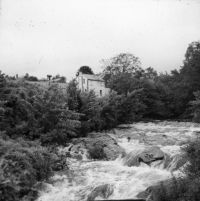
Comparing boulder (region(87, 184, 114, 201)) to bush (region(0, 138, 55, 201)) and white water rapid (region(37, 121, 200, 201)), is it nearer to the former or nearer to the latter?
white water rapid (region(37, 121, 200, 201))

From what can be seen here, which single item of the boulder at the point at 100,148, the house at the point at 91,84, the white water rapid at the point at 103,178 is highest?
the house at the point at 91,84

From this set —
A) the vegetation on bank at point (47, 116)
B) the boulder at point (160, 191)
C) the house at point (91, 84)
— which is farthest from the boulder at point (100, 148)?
the house at point (91, 84)

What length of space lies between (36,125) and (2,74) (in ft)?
14.7

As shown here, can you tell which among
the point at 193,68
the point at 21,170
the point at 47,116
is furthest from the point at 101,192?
the point at 193,68

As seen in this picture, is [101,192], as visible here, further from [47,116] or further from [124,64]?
[124,64]

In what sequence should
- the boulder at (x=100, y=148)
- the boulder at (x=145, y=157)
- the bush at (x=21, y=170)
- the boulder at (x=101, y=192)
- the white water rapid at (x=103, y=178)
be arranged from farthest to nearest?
the boulder at (x=100, y=148)
the boulder at (x=145, y=157)
the white water rapid at (x=103, y=178)
the boulder at (x=101, y=192)
the bush at (x=21, y=170)

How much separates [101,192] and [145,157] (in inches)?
173

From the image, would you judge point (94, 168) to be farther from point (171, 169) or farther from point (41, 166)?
point (171, 169)

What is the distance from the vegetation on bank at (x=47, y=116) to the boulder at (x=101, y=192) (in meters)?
2.23

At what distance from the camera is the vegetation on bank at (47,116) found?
9.82 m

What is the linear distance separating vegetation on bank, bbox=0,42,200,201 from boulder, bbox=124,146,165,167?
2.79m

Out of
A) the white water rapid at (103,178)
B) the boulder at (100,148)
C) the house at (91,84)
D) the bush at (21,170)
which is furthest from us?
the house at (91,84)

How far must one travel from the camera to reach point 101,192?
9.10 m

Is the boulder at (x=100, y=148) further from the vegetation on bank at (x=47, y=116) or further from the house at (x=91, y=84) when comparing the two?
the house at (x=91, y=84)
